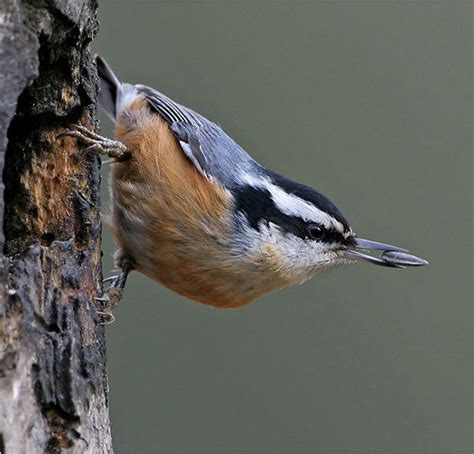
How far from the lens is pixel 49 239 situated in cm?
215

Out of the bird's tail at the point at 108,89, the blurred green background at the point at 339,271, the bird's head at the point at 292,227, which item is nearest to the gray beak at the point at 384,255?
the bird's head at the point at 292,227

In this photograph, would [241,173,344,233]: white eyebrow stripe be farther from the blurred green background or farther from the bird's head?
the blurred green background

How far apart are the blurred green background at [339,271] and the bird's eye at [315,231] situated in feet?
3.39

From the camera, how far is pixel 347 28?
512 cm

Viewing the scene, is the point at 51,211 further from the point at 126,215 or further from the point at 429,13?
the point at 429,13

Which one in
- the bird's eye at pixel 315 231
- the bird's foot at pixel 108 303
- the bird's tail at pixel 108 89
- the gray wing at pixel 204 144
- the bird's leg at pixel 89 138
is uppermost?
the bird's tail at pixel 108 89

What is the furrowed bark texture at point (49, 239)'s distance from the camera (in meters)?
1.83

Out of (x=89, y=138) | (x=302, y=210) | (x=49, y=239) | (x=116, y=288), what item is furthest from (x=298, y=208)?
(x=49, y=239)

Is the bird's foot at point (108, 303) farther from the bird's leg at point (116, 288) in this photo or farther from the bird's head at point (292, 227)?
the bird's head at point (292, 227)

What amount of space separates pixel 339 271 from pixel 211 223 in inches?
53.8

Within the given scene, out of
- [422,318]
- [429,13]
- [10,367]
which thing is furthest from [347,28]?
[10,367]

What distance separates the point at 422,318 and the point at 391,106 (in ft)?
4.13

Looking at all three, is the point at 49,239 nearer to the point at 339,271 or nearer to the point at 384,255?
the point at 384,255

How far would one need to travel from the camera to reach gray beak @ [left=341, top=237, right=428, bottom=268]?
2.96 meters
